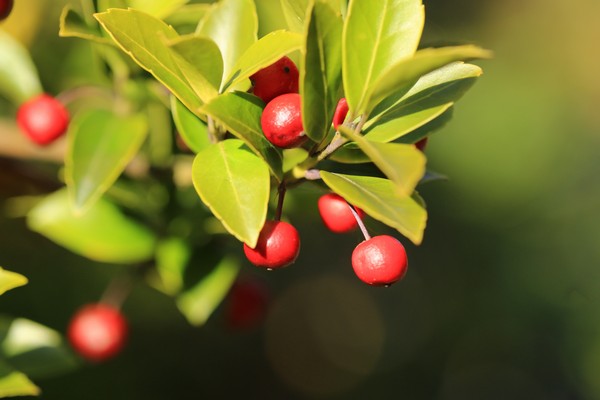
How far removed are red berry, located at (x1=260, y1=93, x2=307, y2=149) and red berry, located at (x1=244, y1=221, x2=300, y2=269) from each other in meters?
0.10

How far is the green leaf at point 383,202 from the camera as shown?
72 cm

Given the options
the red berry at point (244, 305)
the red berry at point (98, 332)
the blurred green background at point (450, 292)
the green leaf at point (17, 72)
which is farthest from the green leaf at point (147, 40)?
the blurred green background at point (450, 292)

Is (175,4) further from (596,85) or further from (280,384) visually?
(596,85)

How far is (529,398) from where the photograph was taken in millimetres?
3082

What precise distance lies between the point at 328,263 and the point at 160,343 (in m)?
0.92

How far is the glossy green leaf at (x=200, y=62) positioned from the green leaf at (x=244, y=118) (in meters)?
0.03

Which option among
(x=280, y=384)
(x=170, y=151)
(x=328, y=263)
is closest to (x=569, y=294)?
(x=328, y=263)

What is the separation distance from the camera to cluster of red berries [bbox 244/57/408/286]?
805mm

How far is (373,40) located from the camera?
0.80 metres

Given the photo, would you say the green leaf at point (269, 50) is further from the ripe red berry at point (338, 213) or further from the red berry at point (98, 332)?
the red berry at point (98, 332)

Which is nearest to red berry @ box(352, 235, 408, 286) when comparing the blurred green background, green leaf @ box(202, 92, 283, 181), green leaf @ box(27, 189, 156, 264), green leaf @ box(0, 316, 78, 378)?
green leaf @ box(202, 92, 283, 181)

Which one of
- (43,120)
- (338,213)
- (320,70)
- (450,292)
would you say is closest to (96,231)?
(43,120)

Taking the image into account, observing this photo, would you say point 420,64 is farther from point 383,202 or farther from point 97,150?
point 97,150

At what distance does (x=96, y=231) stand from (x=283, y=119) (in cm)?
68
